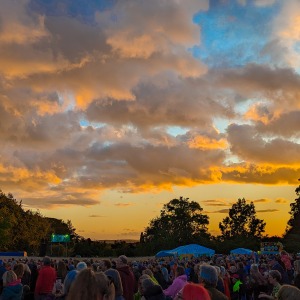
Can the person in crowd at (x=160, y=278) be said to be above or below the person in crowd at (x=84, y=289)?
below

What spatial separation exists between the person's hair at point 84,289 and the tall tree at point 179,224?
259ft

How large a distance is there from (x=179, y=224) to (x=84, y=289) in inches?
3358

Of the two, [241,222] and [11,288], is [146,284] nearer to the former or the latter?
[11,288]

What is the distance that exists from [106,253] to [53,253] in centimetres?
1181

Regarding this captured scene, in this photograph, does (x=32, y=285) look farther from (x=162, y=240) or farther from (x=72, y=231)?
(x=72, y=231)

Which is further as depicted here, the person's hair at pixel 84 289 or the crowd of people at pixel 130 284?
the crowd of people at pixel 130 284

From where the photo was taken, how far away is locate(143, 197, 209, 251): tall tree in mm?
83812

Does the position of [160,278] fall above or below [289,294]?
below

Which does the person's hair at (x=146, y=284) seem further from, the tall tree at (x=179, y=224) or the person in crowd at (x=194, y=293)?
the tall tree at (x=179, y=224)

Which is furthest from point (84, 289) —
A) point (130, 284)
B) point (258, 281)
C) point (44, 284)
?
point (258, 281)

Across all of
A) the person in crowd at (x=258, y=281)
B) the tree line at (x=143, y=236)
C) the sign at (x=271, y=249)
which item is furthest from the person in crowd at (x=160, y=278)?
the tree line at (x=143, y=236)

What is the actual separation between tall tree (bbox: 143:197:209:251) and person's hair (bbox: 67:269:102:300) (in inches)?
3113

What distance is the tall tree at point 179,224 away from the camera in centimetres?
8381

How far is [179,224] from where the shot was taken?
8756 cm
